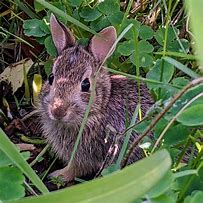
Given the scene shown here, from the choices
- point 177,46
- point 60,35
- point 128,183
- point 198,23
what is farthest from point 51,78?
point 198,23

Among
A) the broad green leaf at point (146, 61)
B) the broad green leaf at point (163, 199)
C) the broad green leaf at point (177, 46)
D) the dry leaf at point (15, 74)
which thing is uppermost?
the broad green leaf at point (163, 199)

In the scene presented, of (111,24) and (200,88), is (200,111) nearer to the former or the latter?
(200,88)

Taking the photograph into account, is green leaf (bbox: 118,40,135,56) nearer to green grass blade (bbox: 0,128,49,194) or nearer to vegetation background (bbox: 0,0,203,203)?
vegetation background (bbox: 0,0,203,203)

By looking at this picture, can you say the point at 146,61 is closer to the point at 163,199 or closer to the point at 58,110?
the point at 58,110

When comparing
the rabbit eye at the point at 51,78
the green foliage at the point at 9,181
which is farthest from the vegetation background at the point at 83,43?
Result: the green foliage at the point at 9,181

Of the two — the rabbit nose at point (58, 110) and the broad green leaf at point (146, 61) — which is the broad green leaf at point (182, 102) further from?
the broad green leaf at point (146, 61)

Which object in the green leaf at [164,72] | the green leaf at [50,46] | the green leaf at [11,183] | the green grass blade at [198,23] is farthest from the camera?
the green leaf at [50,46]
